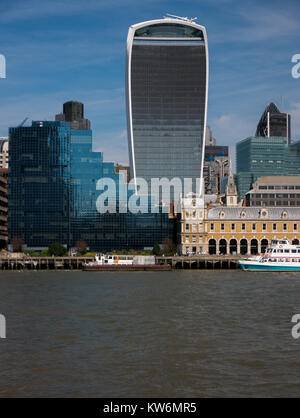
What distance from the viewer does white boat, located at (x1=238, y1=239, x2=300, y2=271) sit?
137875 millimetres

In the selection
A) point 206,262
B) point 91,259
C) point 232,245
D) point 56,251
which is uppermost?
point 232,245

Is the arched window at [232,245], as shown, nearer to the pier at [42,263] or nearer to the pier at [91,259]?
the pier at [91,259]

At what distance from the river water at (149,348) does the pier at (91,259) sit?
306 ft

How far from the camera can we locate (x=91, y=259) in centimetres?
17675

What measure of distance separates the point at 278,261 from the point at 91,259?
58.5m

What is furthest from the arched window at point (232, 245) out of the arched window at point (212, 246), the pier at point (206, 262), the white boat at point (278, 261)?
the white boat at point (278, 261)

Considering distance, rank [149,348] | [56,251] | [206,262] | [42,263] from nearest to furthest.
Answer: [149,348] < [206,262] < [42,263] < [56,251]

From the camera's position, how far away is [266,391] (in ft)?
101

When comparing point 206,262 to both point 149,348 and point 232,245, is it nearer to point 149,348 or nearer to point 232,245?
point 232,245

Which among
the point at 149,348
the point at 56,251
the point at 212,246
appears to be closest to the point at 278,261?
the point at 212,246

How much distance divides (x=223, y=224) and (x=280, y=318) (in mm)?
143430

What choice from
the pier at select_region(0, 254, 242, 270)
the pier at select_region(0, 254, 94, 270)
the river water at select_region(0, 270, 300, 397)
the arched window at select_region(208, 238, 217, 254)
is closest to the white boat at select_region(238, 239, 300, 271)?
the pier at select_region(0, 254, 242, 270)
